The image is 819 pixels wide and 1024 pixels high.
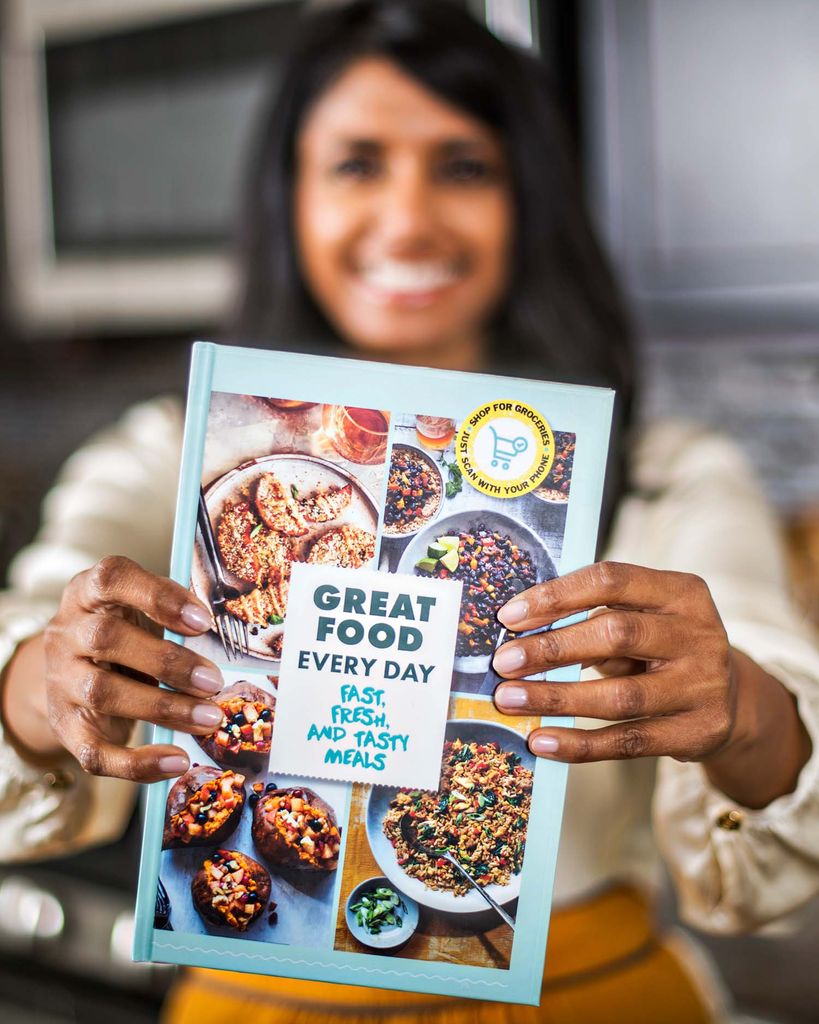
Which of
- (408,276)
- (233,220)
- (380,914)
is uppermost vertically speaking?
(233,220)

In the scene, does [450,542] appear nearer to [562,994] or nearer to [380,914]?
[380,914]

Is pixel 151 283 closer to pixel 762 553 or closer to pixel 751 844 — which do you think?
pixel 762 553

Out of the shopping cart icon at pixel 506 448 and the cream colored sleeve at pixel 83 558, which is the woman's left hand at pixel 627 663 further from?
the cream colored sleeve at pixel 83 558

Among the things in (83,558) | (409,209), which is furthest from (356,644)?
(409,209)

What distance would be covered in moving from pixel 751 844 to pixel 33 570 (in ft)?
1.84

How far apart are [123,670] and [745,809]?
38 cm

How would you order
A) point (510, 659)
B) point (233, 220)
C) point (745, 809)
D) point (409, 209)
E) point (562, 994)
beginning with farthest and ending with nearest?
point (233, 220) < point (409, 209) < point (562, 994) < point (745, 809) < point (510, 659)

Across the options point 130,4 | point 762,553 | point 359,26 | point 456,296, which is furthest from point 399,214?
point 130,4

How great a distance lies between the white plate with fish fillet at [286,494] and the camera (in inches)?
16.5

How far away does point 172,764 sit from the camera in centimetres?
42

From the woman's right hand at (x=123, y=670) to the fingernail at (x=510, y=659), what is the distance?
0.43ft

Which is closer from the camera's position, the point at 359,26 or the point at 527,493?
the point at 527,493

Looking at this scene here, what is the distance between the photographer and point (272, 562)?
16.6 inches

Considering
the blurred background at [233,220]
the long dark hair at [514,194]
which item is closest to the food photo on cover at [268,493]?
the long dark hair at [514,194]
